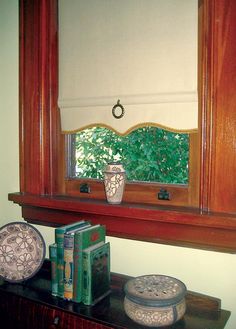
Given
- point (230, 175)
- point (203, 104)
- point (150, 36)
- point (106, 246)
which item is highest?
point (150, 36)

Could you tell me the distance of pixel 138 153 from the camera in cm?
177

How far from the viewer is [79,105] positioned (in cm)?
184

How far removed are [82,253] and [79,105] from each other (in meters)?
0.86

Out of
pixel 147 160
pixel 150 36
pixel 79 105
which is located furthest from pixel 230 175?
pixel 79 105

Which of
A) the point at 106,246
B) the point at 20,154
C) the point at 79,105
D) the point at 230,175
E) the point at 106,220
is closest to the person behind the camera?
the point at 230,175

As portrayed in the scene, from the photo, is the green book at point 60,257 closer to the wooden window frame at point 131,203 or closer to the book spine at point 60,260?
the book spine at point 60,260

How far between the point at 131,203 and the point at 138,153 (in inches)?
11.1

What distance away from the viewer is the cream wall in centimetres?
143

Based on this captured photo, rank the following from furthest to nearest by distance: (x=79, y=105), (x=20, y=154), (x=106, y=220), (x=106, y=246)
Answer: (x=20, y=154), (x=79, y=105), (x=106, y=220), (x=106, y=246)

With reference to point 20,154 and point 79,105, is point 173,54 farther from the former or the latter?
point 20,154

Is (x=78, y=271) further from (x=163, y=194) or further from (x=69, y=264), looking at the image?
(x=163, y=194)

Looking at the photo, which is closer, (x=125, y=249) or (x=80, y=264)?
(x=80, y=264)

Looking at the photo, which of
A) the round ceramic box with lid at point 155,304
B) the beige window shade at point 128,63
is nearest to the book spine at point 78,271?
the round ceramic box with lid at point 155,304

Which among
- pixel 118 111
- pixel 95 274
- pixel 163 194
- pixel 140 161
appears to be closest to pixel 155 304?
pixel 95 274
